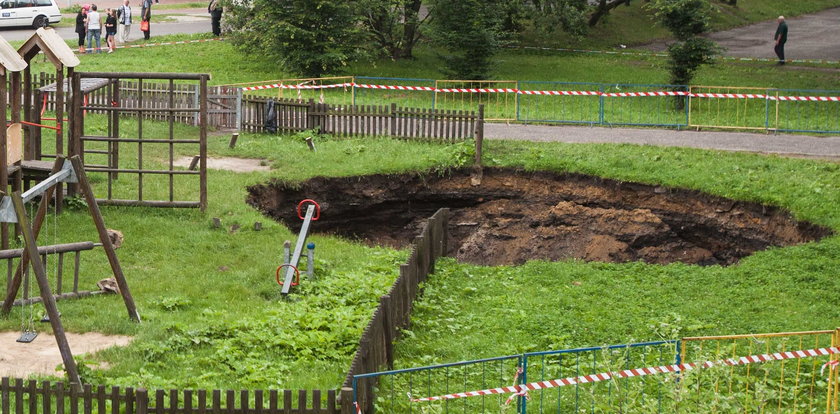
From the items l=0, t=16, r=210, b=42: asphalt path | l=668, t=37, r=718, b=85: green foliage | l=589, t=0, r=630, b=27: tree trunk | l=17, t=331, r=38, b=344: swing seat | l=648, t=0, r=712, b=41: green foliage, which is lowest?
l=17, t=331, r=38, b=344: swing seat

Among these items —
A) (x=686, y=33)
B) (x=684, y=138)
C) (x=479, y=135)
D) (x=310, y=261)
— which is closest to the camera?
(x=310, y=261)

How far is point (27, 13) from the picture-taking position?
40.1 m

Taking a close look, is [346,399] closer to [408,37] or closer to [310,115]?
[310,115]

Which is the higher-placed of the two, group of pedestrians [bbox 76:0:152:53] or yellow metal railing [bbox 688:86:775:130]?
group of pedestrians [bbox 76:0:152:53]

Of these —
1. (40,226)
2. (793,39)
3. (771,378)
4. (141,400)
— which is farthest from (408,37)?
(141,400)

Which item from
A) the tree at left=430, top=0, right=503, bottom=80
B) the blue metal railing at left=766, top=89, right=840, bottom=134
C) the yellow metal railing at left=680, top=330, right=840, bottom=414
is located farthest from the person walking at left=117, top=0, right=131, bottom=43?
the yellow metal railing at left=680, top=330, right=840, bottom=414

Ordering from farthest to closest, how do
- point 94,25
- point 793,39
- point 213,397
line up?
point 793,39 < point 94,25 < point 213,397

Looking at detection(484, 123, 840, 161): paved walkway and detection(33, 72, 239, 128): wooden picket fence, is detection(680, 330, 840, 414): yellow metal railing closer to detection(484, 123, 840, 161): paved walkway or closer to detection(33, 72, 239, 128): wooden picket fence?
detection(484, 123, 840, 161): paved walkway

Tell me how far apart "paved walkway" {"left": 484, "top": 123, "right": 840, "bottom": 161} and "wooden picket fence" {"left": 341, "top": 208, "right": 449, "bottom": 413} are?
817 centimetres

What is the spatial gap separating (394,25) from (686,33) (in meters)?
10.0

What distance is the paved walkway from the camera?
83.0 ft

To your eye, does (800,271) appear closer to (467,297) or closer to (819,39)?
(467,297)

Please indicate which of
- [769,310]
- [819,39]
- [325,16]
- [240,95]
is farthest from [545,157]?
[819,39]

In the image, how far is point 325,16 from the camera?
33188 mm
